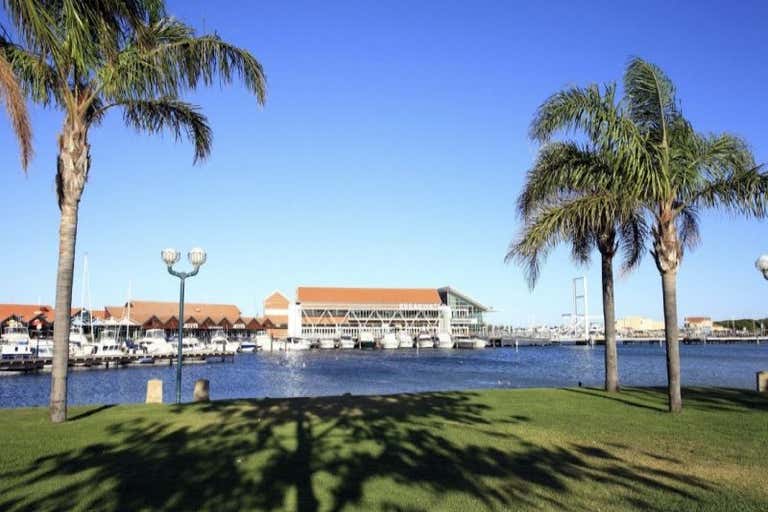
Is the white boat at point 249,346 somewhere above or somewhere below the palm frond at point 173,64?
below

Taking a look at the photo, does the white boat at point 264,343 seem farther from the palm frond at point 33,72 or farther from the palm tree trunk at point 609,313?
the palm frond at point 33,72

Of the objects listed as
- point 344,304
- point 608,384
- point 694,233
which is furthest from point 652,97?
point 344,304

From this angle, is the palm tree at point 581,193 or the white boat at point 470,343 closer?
the palm tree at point 581,193

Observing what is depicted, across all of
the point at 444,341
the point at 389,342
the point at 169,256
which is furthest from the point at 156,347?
the point at 169,256

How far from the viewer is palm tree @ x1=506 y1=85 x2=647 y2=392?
12.7 m

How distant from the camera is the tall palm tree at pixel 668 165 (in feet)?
40.4

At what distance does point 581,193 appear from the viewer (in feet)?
49.0

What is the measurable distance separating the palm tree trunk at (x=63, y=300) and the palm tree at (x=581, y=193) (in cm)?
901

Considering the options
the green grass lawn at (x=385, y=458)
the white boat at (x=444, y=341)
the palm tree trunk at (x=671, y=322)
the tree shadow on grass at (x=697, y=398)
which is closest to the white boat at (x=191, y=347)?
the white boat at (x=444, y=341)

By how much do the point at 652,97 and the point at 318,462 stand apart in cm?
1032

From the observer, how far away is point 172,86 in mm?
12008

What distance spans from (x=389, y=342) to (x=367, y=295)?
1512 centimetres

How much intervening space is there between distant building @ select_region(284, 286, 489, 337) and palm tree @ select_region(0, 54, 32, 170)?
356ft

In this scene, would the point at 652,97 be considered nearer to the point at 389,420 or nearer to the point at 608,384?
the point at 608,384
